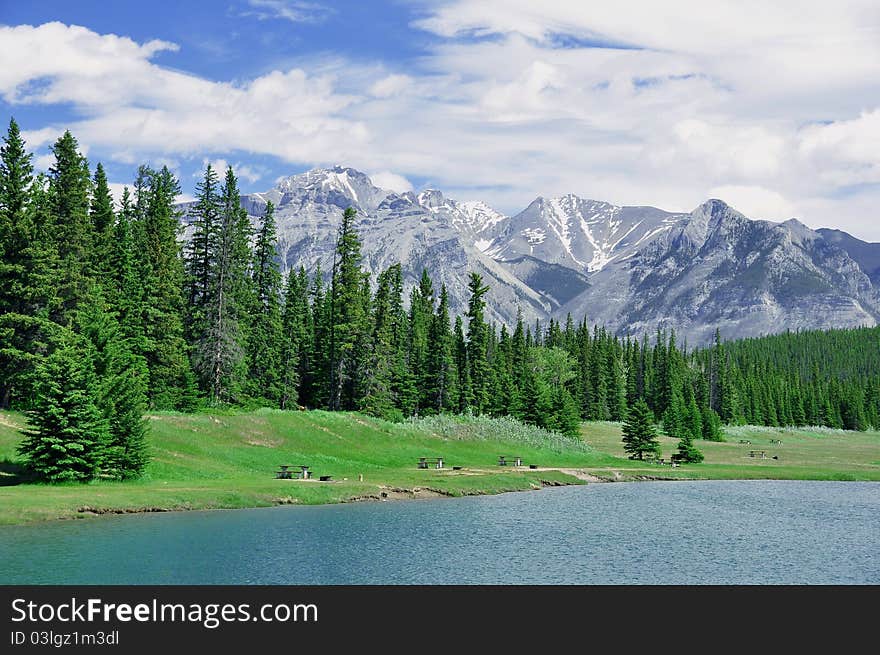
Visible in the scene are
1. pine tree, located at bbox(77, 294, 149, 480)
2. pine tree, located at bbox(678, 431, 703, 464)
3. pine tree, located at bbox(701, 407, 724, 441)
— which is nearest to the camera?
pine tree, located at bbox(77, 294, 149, 480)

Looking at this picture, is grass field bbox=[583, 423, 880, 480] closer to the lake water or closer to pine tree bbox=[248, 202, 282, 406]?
the lake water

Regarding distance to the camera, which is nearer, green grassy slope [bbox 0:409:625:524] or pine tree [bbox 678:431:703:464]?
green grassy slope [bbox 0:409:625:524]

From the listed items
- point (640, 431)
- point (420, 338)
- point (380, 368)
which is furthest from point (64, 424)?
point (420, 338)

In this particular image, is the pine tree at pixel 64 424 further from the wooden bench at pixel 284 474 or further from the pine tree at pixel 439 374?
the pine tree at pixel 439 374

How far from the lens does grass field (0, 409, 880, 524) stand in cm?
5116

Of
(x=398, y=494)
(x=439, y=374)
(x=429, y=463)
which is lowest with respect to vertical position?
(x=398, y=494)

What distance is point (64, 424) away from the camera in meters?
52.2

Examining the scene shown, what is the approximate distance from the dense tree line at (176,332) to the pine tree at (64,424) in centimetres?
11

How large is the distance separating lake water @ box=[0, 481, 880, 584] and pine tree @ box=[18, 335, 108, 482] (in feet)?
28.3

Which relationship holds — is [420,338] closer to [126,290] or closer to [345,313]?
[345,313]

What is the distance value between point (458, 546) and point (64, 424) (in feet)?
90.3

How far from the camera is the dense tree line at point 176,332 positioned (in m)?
56.2

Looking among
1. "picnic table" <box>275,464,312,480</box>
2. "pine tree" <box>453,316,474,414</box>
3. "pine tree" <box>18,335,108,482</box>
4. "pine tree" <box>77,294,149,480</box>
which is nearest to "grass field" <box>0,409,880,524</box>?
"picnic table" <box>275,464,312,480</box>

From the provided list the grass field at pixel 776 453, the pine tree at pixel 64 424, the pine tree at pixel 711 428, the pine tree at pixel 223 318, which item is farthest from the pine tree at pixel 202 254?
the pine tree at pixel 711 428
